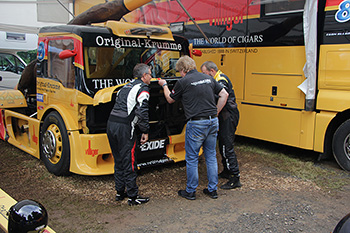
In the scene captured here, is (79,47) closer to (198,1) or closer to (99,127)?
(99,127)

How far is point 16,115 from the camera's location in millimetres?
6352

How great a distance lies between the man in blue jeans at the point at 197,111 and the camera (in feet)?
14.1

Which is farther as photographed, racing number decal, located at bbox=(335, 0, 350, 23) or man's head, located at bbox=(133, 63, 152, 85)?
racing number decal, located at bbox=(335, 0, 350, 23)

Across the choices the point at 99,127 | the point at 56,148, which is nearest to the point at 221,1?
the point at 99,127

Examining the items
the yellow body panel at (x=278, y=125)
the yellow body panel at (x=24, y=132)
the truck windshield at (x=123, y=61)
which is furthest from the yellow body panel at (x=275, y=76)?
the yellow body panel at (x=24, y=132)

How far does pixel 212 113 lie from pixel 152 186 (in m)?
1.48

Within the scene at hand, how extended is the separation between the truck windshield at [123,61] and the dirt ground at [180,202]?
1.61 meters

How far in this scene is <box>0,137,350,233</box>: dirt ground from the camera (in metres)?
3.83

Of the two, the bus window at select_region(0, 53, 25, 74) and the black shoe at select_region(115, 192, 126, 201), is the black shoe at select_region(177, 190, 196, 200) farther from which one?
the bus window at select_region(0, 53, 25, 74)

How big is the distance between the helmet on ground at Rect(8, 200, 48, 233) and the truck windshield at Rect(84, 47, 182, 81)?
308 centimetres

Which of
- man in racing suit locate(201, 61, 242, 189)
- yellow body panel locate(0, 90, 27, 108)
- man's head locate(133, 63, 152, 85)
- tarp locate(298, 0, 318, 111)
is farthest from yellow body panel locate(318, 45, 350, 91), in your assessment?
yellow body panel locate(0, 90, 27, 108)

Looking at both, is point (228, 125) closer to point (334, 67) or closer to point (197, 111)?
point (197, 111)

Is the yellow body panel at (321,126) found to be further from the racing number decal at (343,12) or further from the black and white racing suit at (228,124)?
the black and white racing suit at (228,124)

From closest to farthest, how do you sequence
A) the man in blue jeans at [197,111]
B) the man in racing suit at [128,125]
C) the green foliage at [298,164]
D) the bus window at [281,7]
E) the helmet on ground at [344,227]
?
1. the helmet on ground at [344,227]
2. the man in racing suit at [128,125]
3. the man in blue jeans at [197,111]
4. the green foliage at [298,164]
5. the bus window at [281,7]
